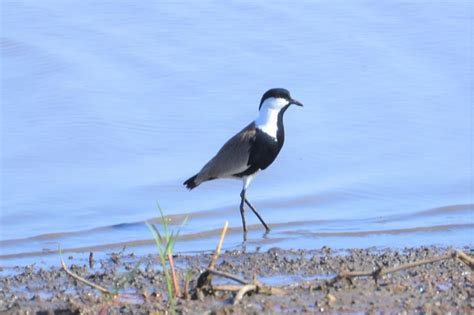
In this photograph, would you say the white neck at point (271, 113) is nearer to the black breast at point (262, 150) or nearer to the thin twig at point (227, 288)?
the black breast at point (262, 150)

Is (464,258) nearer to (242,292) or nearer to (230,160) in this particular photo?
(242,292)

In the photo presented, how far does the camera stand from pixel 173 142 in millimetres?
10180

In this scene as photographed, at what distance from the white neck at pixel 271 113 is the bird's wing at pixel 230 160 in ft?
0.35

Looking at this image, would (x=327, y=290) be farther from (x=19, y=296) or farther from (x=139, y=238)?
(x=139, y=238)

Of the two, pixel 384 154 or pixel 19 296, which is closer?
pixel 19 296

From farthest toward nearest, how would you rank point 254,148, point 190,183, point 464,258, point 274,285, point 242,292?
1. point 254,148
2. point 190,183
3. point 274,285
4. point 464,258
5. point 242,292

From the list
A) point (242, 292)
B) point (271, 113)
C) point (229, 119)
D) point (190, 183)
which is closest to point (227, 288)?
point (242, 292)

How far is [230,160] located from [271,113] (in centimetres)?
48

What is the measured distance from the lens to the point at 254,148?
9109 millimetres

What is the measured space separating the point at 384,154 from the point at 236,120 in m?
1.41

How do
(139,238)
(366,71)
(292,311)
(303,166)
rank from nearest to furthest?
(292,311)
(139,238)
(303,166)
(366,71)

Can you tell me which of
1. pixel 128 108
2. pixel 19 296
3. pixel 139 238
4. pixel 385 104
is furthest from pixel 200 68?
pixel 19 296

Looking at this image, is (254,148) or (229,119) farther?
(229,119)

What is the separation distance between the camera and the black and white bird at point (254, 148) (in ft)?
29.8
